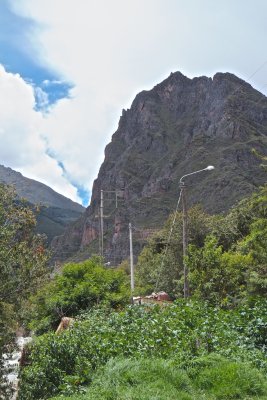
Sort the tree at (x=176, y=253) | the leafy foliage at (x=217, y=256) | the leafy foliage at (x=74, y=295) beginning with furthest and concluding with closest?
the tree at (x=176, y=253) < the leafy foliage at (x=74, y=295) < the leafy foliage at (x=217, y=256)

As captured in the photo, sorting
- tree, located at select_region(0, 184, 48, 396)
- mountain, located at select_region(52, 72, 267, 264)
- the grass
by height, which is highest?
mountain, located at select_region(52, 72, 267, 264)

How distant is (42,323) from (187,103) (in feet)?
596

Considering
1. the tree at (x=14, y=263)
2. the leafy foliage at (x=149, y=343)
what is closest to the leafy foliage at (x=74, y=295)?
the leafy foliage at (x=149, y=343)

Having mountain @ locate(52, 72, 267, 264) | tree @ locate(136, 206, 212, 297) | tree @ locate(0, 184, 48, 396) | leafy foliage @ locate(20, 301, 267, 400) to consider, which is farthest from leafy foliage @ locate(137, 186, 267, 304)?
mountain @ locate(52, 72, 267, 264)

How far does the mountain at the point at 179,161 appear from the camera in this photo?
11219cm

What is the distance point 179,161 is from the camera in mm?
148875

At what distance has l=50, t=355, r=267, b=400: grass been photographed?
8.22 metres

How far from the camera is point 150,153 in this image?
179m

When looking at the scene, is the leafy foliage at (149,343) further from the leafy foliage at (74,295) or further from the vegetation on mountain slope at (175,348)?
the leafy foliage at (74,295)

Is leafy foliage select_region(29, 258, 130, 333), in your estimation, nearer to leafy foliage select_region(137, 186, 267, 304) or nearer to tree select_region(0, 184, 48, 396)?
leafy foliage select_region(137, 186, 267, 304)

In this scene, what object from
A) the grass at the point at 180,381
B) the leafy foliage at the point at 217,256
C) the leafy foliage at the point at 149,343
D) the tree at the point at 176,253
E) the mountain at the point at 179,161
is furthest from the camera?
the mountain at the point at 179,161

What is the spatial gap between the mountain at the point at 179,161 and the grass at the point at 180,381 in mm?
72438

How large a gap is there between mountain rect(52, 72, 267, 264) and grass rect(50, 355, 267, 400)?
72438mm

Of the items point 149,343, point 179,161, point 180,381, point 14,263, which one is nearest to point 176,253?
point 149,343
